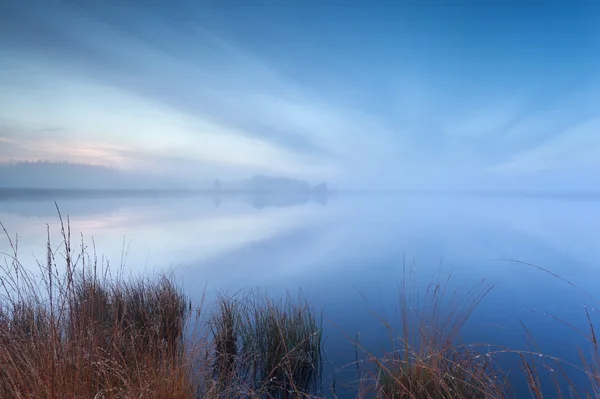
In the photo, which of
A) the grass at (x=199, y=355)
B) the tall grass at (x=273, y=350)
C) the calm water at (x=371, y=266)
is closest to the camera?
the grass at (x=199, y=355)

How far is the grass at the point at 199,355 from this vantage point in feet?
9.30

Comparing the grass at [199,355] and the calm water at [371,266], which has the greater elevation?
the grass at [199,355]

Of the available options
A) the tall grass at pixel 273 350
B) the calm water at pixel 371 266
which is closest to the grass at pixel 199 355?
the tall grass at pixel 273 350

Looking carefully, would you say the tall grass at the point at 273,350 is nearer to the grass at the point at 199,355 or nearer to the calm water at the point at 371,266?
the grass at the point at 199,355

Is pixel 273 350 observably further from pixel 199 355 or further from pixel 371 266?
pixel 371 266

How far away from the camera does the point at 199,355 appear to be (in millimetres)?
4691

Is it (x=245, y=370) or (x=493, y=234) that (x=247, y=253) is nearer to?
(x=245, y=370)

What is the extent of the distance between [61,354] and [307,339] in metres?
3.55

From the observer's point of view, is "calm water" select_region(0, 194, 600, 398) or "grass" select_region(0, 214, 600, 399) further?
"calm water" select_region(0, 194, 600, 398)

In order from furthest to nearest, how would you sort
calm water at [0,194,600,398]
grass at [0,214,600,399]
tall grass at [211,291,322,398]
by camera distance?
calm water at [0,194,600,398]
tall grass at [211,291,322,398]
grass at [0,214,600,399]

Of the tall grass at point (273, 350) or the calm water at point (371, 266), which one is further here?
the calm water at point (371, 266)

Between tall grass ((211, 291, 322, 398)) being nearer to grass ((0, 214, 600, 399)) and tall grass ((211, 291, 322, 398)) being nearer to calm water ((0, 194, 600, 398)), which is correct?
grass ((0, 214, 600, 399))

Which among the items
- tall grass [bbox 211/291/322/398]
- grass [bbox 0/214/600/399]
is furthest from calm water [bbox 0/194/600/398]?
grass [bbox 0/214/600/399]

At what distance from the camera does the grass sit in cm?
283
